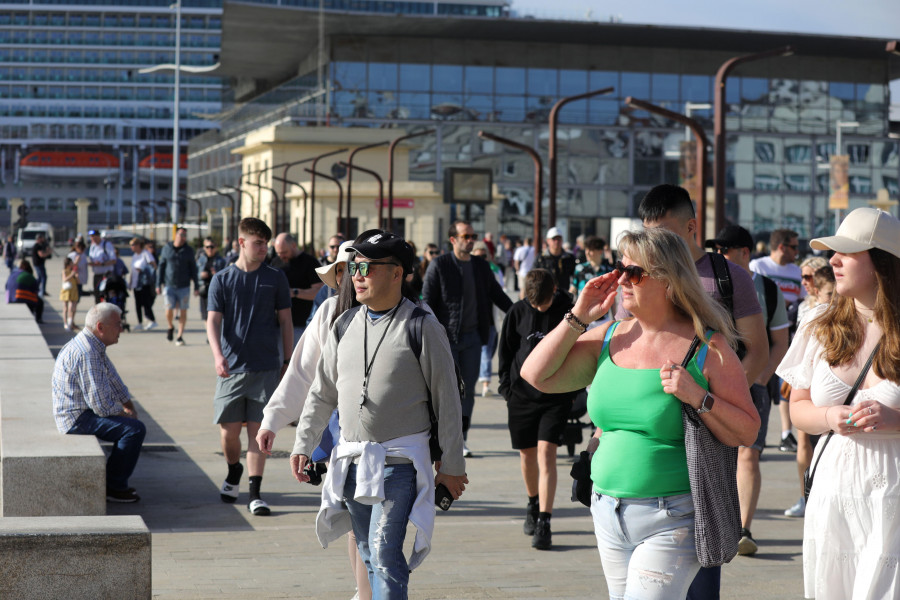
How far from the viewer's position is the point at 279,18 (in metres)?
67.5

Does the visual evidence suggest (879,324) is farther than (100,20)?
No

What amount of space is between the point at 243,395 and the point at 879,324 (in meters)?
5.52

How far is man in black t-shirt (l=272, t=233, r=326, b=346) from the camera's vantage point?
39.1 ft

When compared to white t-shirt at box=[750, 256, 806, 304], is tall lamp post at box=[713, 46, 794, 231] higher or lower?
higher

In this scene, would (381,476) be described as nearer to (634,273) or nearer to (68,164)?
(634,273)

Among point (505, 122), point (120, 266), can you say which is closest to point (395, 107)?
point (505, 122)

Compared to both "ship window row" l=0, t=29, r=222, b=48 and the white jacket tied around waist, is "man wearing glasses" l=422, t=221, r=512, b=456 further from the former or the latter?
"ship window row" l=0, t=29, r=222, b=48

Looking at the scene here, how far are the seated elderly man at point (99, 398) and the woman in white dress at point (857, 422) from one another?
216 inches

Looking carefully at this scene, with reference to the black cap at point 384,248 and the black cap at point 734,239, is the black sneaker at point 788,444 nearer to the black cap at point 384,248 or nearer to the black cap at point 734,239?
the black cap at point 734,239

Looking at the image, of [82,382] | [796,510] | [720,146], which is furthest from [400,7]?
[796,510]

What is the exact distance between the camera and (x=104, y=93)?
164 metres

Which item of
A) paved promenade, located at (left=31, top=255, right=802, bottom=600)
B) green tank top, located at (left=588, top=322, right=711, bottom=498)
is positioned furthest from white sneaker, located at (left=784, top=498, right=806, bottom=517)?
green tank top, located at (left=588, top=322, right=711, bottom=498)

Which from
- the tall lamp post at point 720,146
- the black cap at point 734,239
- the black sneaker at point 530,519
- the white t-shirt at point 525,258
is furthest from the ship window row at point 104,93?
the black cap at point 734,239

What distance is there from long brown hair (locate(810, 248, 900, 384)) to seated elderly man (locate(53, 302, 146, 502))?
548 centimetres
